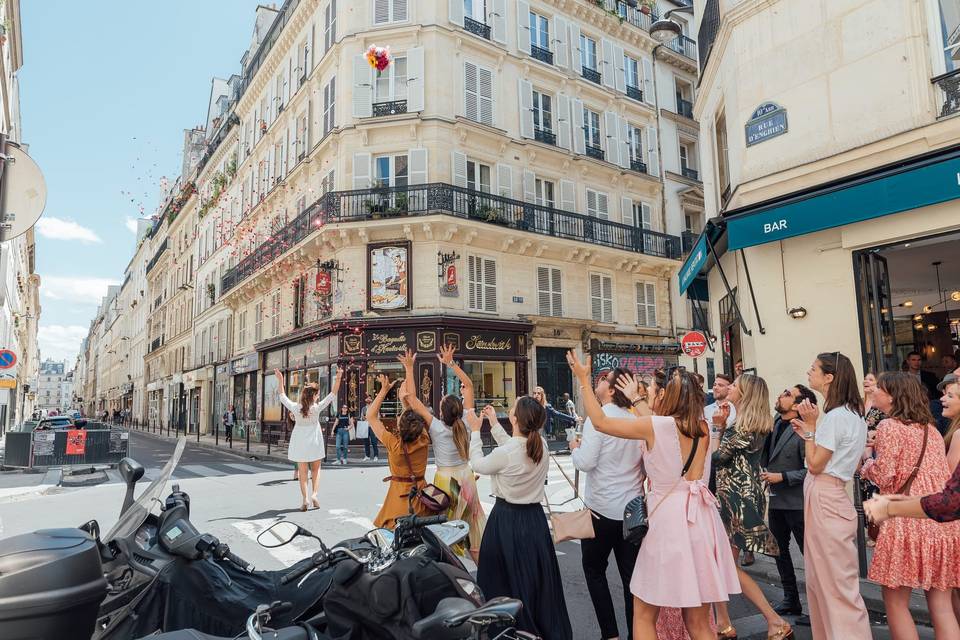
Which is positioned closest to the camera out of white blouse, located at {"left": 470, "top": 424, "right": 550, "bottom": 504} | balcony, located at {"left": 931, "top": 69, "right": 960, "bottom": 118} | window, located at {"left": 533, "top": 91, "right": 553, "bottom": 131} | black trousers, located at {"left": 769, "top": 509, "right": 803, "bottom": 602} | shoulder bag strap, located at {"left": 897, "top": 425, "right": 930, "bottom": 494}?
shoulder bag strap, located at {"left": 897, "top": 425, "right": 930, "bottom": 494}

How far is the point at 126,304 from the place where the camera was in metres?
66.7

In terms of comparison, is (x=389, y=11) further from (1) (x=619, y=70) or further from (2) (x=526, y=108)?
(1) (x=619, y=70)

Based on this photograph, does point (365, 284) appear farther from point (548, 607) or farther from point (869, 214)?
point (548, 607)

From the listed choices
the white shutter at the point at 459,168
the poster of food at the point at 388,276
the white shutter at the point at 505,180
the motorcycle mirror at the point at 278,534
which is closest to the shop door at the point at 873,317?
the motorcycle mirror at the point at 278,534

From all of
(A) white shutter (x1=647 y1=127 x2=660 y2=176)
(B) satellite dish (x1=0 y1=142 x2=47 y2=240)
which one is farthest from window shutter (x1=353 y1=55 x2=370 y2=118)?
(B) satellite dish (x1=0 y1=142 x2=47 y2=240)

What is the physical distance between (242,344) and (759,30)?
2504 centimetres

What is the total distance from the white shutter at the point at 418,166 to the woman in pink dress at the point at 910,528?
54.7 feet

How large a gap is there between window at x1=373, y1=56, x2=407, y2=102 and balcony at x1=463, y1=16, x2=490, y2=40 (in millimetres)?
2552

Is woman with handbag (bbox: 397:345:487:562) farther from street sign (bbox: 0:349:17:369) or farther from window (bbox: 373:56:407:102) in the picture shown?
window (bbox: 373:56:407:102)

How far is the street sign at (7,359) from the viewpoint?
1379cm

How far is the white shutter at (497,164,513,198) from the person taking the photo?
2052 cm

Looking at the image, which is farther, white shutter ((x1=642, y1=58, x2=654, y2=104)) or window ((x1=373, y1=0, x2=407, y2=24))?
white shutter ((x1=642, y1=58, x2=654, y2=104))

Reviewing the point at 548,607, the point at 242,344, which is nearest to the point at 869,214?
the point at 548,607

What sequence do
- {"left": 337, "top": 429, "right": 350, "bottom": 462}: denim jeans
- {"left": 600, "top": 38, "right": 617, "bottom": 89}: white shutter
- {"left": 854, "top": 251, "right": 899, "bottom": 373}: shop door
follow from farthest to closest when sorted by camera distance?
{"left": 600, "top": 38, "right": 617, "bottom": 89}: white shutter → {"left": 337, "top": 429, "right": 350, "bottom": 462}: denim jeans → {"left": 854, "top": 251, "right": 899, "bottom": 373}: shop door
